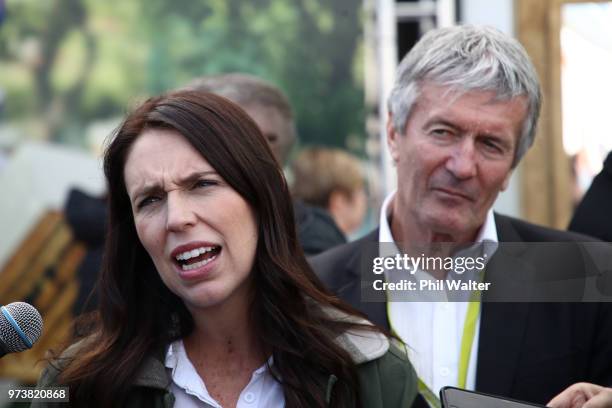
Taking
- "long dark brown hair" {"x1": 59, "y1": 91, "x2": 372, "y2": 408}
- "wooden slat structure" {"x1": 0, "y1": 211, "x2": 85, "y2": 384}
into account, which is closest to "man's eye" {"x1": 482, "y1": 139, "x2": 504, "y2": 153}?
"long dark brown hair" {"x1": 59, "y1": 91, "x2": 372, "y2": 408}

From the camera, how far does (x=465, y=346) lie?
9.17 feet

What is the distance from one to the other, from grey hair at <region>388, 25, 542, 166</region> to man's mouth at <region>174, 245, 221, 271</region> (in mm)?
856

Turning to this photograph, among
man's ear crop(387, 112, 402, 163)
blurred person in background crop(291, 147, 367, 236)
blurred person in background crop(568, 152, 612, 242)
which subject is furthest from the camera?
blurred person in background crop(291, 147, 367, 236)

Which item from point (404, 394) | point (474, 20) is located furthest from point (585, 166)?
point (404, 394)

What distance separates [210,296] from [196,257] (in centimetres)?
10

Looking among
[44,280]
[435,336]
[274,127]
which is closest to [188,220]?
[435,336]

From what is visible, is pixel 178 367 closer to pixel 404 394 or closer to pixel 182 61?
pixel 404 394

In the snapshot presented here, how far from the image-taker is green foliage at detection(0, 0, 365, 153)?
5582mm

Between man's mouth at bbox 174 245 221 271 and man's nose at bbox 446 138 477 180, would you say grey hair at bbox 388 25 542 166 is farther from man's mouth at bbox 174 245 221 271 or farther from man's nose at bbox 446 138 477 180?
man's mouth at bbox 174 245 221 271

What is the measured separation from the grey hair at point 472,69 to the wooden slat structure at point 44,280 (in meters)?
3.43

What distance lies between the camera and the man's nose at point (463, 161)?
9.34 ft

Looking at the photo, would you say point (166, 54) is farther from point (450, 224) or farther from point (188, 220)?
point (188, 220)

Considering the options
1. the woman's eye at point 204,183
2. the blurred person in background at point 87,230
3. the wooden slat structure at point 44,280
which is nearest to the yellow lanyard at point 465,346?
the woman's eye at point 204,183

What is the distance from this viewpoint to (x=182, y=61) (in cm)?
580
